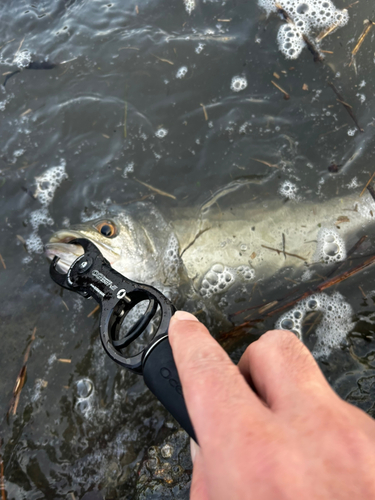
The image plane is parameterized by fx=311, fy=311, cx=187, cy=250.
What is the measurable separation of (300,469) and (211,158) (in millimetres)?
3136

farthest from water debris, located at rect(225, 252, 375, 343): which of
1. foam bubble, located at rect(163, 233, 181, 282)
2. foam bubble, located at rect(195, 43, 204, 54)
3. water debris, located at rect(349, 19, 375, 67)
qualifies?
foam bubble, located at rect(195, 43, 204, 54)

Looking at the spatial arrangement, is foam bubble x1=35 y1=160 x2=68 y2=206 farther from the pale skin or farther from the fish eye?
the pale skin

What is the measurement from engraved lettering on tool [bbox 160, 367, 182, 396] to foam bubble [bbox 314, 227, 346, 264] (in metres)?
2.37

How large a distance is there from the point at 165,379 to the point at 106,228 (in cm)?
189

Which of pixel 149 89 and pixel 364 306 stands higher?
pixel 149 89

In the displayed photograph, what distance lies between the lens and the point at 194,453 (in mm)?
1435

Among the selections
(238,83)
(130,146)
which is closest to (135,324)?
(130,146)

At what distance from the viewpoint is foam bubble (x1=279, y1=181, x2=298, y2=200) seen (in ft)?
11.3

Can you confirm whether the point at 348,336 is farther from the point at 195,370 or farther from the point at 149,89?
the point at 149,89

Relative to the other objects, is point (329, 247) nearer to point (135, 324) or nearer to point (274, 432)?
point (135, 324)

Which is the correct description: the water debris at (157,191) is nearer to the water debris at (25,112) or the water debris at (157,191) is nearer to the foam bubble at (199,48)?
the water debris at (25,112)

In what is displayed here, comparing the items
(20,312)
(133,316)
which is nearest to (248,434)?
(133,316)

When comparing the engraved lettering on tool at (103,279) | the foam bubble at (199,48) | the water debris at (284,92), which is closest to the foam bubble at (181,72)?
the foam bubble at (199,48)

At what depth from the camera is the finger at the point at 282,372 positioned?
1197mm
